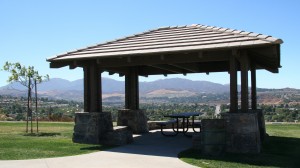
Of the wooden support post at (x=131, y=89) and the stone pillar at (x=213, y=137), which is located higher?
the wooden support post at (x=131, y=89)

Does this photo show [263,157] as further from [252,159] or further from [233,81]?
[233,81]

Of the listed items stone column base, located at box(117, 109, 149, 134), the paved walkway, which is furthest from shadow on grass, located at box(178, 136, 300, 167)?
stone column base, located at box(117, 109, 149, 134)

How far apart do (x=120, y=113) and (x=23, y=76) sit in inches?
200

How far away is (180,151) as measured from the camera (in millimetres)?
10430

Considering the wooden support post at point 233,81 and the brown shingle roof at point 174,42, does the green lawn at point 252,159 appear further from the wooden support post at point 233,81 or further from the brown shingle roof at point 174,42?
the brown shingle roof at point 174,42

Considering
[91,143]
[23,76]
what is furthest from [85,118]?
[23,76]

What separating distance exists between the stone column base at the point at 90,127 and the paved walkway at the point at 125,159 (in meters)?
Result: 1.19

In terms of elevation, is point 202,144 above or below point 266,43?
below

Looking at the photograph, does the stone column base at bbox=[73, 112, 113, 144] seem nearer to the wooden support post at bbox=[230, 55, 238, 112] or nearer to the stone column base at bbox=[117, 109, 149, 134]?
the stone column base at bbox=[117, 109, 149, 134]

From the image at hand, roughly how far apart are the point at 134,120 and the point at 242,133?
6397 millimetres

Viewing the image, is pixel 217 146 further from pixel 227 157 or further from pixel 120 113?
pixel 120 113

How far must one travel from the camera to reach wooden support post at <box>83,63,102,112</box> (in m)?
12.5

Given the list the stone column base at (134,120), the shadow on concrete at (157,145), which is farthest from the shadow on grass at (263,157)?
the stone column base at (134,120)

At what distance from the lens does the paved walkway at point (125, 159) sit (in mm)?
8156
